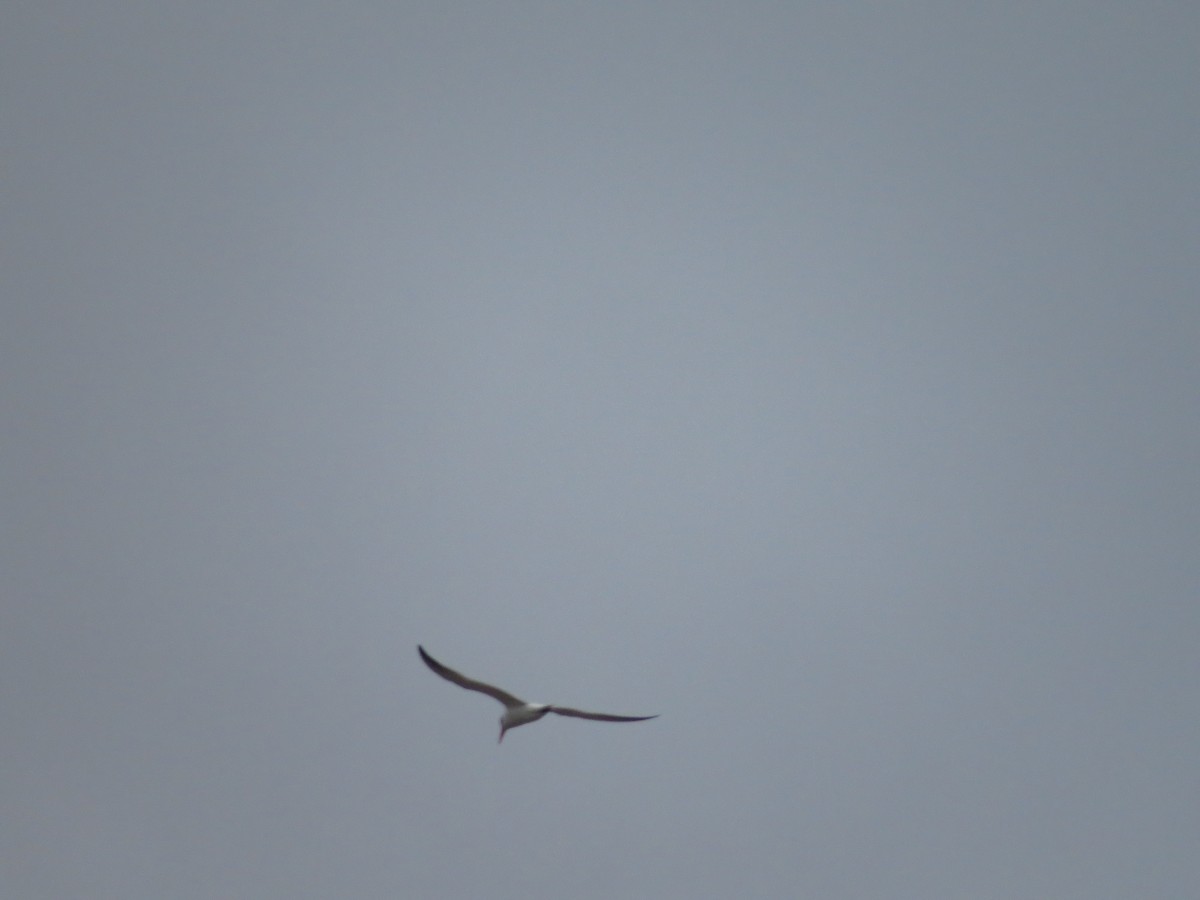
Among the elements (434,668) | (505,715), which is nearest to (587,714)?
(505,715)

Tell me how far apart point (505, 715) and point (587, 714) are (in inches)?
50.4

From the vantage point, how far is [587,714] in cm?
1634

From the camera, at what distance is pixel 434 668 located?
16.2 m

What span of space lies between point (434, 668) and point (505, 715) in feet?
4.42

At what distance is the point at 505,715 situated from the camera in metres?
16.7

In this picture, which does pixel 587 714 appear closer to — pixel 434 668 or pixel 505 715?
pixel 505 715

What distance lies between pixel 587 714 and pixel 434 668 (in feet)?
7.54
